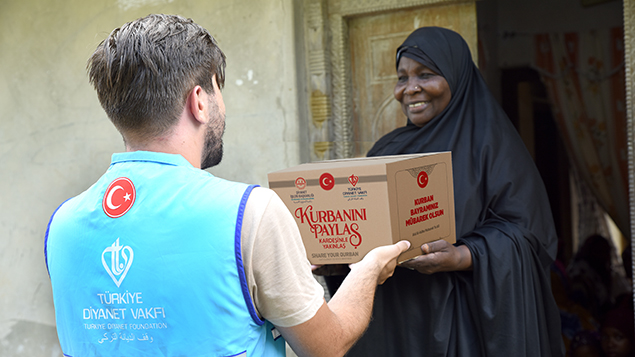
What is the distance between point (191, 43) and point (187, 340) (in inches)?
20.3

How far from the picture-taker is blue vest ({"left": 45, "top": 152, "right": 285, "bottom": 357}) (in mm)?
870

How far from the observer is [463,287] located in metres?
1.82

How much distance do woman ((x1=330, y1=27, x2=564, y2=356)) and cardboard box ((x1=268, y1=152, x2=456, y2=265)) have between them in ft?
0.58

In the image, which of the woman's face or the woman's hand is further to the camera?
the woman's face

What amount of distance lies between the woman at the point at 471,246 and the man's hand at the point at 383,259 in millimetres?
199

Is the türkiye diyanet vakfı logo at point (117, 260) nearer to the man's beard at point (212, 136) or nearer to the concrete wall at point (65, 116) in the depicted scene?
the man's beard at point (212, 136)

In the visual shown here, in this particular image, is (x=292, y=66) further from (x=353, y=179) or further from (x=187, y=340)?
(x=187, y=340)

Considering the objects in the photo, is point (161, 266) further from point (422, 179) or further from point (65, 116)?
point (65, 116)

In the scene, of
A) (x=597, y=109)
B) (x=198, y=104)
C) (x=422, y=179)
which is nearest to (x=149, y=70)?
(x=198, y=104)

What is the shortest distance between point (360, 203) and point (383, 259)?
0.61 feet

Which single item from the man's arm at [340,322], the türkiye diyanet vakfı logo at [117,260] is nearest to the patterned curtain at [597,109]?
the man's arm at [340,322]

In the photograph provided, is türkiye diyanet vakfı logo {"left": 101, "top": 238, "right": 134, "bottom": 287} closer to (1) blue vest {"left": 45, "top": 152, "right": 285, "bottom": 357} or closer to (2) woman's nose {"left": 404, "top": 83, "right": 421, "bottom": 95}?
(1) blue vest {"left": 45, "top": 152, "right": 285, "bottom": 357}

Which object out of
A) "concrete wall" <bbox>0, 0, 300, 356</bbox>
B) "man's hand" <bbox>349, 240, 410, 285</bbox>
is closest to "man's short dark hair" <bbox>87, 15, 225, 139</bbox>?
"man's hand" <bbox>349, 240, 410, 285</bbox>

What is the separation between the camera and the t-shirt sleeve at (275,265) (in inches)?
34.6
